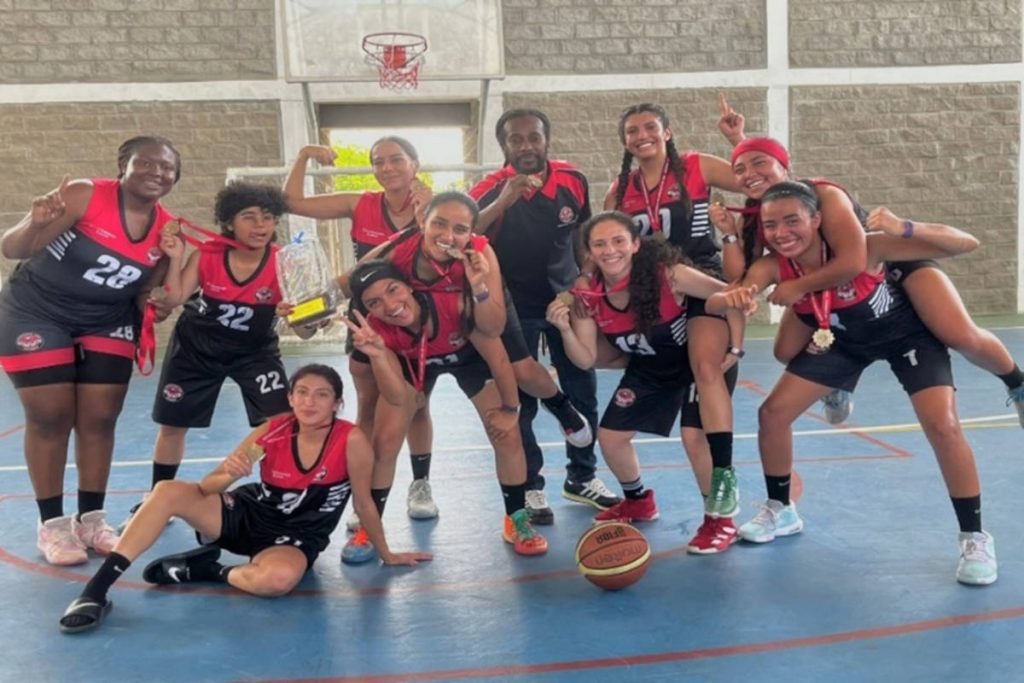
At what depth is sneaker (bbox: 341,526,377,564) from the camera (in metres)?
3.75

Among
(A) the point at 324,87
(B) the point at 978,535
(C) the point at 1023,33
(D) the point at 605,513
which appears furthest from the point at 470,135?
(B) the point at 978,535

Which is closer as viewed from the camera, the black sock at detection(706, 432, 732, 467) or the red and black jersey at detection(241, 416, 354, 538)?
the red and black jersey at detection(241, 416, 354, 538)

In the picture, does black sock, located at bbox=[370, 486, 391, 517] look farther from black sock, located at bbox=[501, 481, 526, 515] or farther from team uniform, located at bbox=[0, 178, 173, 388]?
team uniform, located at bbox=[0, 178, 173, 388]

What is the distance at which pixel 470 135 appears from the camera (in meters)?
12.4

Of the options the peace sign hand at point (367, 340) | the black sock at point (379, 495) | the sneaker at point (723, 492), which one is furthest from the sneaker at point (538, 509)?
the peace sign hand at point (367, 340)

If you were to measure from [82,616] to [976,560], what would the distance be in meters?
3.20

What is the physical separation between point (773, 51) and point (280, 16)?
6.35 meters

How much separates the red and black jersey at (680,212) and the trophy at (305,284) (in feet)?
4.76

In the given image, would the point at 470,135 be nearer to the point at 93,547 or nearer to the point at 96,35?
the point at 96,35

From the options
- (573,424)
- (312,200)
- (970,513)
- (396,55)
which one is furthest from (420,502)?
(396,55)

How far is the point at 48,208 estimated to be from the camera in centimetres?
355

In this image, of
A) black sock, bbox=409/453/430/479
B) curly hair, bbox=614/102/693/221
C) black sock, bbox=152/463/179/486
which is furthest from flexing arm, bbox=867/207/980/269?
black sock, bbox=152/463/179/486

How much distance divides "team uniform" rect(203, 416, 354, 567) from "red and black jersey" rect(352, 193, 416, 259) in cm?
104

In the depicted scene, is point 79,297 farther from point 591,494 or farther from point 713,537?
point 713,537
